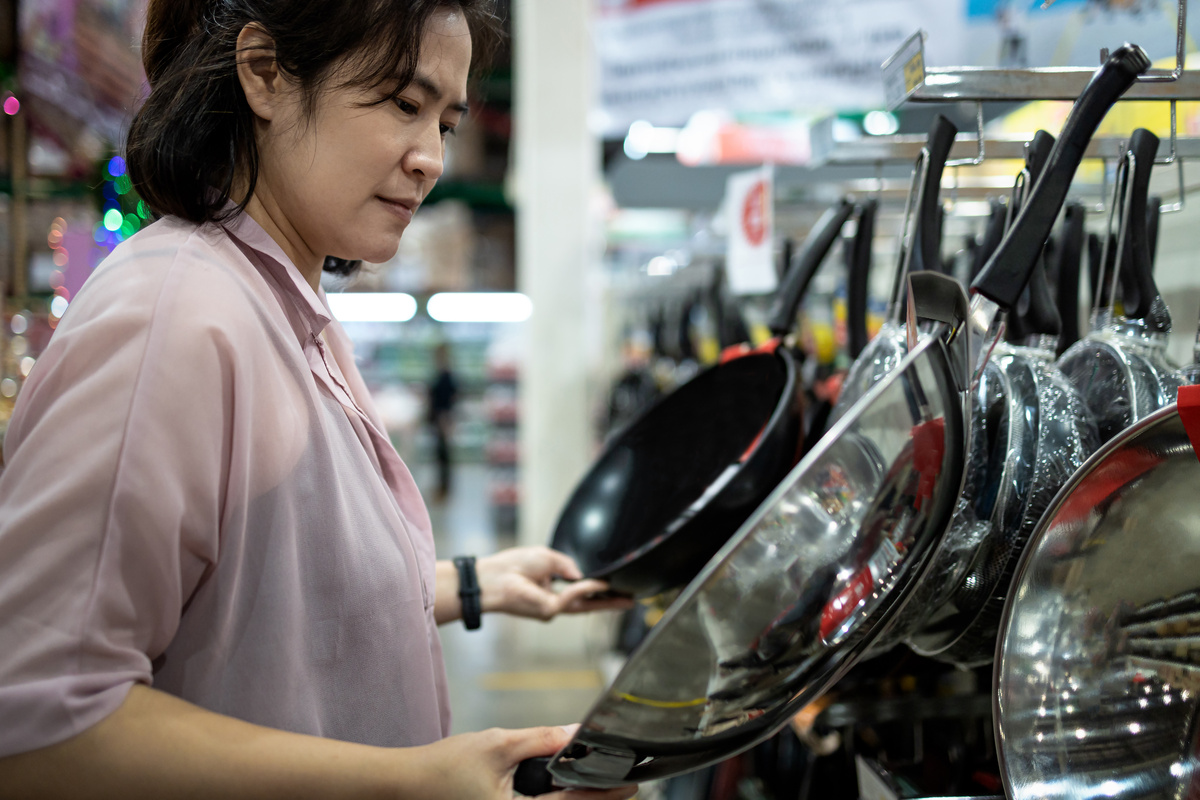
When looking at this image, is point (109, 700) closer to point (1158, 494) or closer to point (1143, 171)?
point (1158, 494)

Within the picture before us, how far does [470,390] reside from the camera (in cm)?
993

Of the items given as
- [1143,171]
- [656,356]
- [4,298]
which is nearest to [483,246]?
[656,356]

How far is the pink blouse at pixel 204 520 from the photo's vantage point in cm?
50

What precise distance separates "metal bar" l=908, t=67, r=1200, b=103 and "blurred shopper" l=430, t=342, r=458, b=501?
21.8ft

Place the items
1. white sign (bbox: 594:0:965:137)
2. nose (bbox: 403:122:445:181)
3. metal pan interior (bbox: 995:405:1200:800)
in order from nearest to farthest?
metal pan interior (bbox: 995:405:1200:800)
nose (bbox: 403:122:445:181)
white sign (bbox: 594:0:965:137)

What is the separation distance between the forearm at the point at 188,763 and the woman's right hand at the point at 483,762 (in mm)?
16

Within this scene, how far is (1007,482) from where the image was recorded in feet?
2.08

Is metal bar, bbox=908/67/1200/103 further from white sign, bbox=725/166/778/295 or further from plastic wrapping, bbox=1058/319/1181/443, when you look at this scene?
white sign, bbox=725/166/778/295

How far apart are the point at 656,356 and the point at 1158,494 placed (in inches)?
78.8

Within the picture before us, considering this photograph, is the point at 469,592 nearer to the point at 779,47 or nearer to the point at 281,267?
the point at 281,267

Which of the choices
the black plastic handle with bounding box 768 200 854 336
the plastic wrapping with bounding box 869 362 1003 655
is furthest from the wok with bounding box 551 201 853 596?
the plastic wrapping with bounding box 869 362 1003 655

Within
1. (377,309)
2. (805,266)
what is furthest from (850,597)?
(377,309)

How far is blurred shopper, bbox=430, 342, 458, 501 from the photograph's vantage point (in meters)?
7.28

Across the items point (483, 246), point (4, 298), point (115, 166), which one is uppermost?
point (483, 246)
